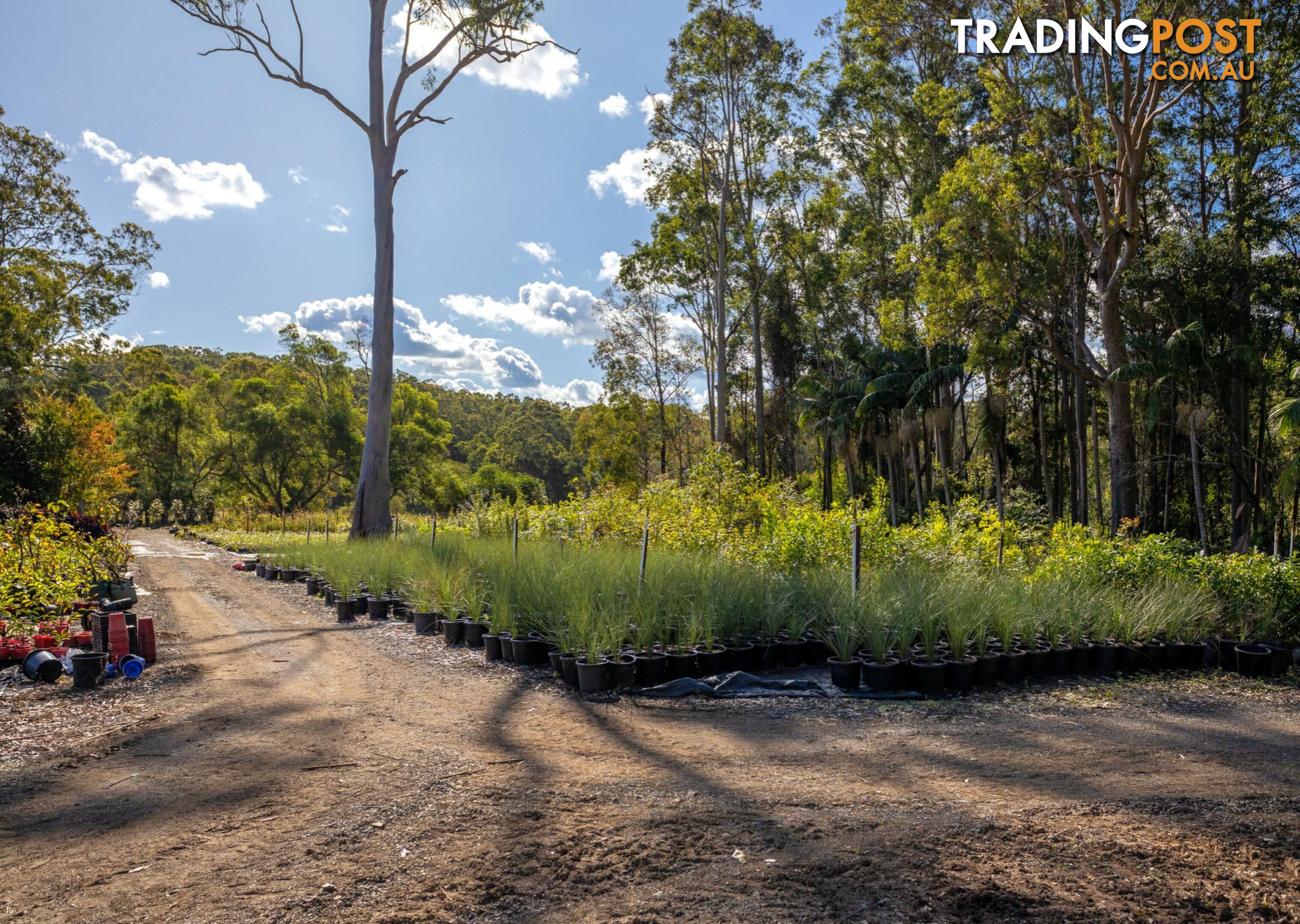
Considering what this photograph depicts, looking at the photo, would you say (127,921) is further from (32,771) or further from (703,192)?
(703,192)

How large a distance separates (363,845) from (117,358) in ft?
107

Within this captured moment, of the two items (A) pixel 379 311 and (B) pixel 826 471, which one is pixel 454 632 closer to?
(A) pixel 379 311

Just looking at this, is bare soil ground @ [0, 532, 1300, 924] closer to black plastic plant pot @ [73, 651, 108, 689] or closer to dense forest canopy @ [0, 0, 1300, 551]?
black plastic plant pot @ [73, 651, 108, 689]

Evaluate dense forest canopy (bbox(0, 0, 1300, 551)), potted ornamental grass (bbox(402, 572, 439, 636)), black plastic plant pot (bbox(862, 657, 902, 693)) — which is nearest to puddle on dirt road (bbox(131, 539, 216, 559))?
dense forest canopy (bbox(0, 0, 1300, 551))

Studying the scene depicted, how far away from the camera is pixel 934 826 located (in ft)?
9.33

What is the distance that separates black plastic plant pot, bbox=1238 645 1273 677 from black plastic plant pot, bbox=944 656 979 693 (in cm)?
256

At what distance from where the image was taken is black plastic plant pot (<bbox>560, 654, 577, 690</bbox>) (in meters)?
5.44

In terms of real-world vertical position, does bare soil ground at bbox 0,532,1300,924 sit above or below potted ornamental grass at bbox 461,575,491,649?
below

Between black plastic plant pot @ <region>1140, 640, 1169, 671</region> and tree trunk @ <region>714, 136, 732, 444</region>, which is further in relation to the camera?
tree trunk @ <region>714, 136, 732, 444</region>

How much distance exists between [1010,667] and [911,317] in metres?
18.7

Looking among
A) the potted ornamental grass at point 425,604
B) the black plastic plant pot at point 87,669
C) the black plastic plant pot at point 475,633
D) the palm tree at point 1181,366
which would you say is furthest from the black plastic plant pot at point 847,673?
the palm tree at point 1181,366

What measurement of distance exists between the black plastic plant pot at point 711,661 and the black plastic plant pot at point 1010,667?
76.9 inches

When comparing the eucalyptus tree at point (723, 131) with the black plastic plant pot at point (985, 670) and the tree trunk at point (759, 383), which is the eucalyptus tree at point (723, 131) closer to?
the tree trunk at point (759, 383)

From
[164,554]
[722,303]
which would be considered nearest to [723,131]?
[722,303]
